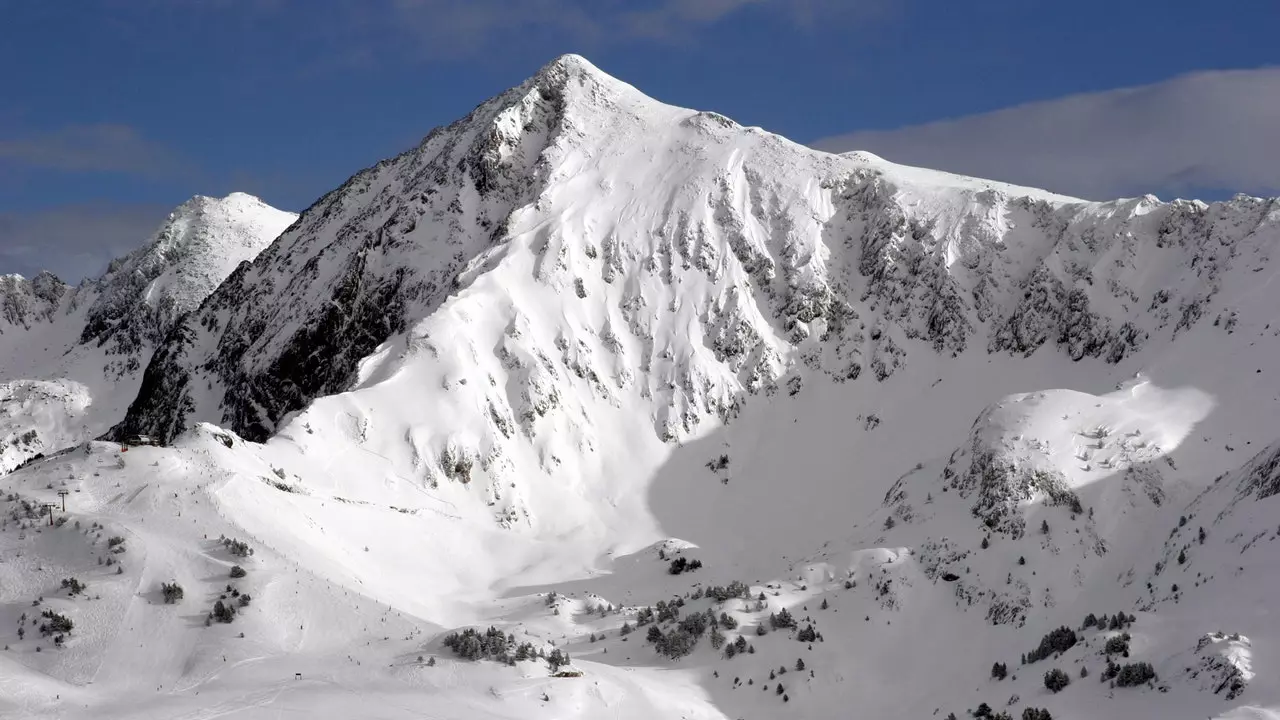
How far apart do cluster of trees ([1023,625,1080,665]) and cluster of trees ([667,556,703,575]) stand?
21.7 metres

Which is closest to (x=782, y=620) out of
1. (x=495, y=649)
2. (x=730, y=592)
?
(x=730, y=592)

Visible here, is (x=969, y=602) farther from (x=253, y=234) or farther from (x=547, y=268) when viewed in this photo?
(x=253, y=234)

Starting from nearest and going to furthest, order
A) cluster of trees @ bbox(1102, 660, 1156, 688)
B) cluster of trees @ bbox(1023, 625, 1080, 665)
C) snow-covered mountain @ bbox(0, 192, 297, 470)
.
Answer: cluster of trees @ bbox(1102, 660, 1156, 688) < cluster of trees @ bbox(1023, 625, 1080, 665) < snow-covered mountain @ bbox(0, 192, 297, 470)

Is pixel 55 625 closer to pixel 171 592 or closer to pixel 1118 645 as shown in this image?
pixel 171 592

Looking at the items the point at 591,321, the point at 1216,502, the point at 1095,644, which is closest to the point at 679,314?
the point at 591,321

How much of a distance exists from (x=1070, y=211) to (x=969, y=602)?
41.7 metres

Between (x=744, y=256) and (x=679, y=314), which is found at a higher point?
(x=744, y=256)

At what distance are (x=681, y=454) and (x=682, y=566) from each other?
547 inches

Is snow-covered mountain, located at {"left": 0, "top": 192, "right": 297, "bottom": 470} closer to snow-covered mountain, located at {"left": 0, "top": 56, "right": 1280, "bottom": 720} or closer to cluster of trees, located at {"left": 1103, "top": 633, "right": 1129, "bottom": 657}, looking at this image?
snow-covered mountain, located at {"left": 0, "top": 56, "right": 1280, "bottom": 720}

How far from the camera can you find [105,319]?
126 metres

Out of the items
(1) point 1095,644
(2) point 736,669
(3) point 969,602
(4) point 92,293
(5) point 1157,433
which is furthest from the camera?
(4) point 92,293

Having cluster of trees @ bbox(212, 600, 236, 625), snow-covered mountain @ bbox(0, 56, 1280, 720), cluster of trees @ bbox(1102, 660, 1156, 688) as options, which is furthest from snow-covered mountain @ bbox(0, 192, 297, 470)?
cluster of trees @ bbox(1102, 660, 1156, 688)

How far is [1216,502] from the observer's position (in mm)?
44844

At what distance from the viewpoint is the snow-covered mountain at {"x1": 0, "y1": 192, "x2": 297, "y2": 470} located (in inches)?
4188
